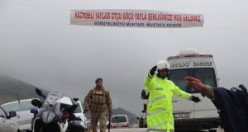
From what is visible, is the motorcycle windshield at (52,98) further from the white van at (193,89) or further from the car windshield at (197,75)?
the car windshield at (197,75)

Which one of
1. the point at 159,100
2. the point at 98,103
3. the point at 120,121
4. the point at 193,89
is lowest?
the point at 120,121

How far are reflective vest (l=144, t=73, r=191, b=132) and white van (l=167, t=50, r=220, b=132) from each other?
8.55 m

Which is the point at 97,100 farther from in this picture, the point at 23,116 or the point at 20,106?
the point at 20,106

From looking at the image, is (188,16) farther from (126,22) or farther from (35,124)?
(35,124)

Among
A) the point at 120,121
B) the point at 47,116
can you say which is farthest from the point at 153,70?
the point at 120,121

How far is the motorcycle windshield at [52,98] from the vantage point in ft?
28.1

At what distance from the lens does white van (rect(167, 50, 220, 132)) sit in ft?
59.3

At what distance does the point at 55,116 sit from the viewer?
326 inches

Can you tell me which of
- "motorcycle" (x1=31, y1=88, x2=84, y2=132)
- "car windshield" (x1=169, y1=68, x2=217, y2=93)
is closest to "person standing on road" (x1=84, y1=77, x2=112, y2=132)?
"car windshield" (x1=169, y1=68, x2=217, y2=93)

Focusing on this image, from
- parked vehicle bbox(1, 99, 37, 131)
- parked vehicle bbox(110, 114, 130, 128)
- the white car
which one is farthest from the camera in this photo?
parked vehicle bbox(110, 114, 130, 128)

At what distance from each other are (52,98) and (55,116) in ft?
1.45

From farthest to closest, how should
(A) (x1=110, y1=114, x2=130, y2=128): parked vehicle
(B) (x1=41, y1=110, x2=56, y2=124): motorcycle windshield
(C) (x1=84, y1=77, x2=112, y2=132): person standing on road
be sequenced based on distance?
(A) (x1=110, y1=114, x2=130, y2=128): parked vehicle → (C) (x1=84, y1=77, x2=112, y2=132): person standing on road → (B) (x1=41, y1=110, x2=56, y2=124): motorcycle windshield

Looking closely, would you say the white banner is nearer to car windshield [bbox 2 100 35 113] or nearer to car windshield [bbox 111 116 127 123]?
car windshield [bbox 2 100 35 113]

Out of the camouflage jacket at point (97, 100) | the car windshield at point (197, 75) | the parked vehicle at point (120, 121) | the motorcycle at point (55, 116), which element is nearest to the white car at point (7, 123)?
the camouflage jacket at point (97, 100)
